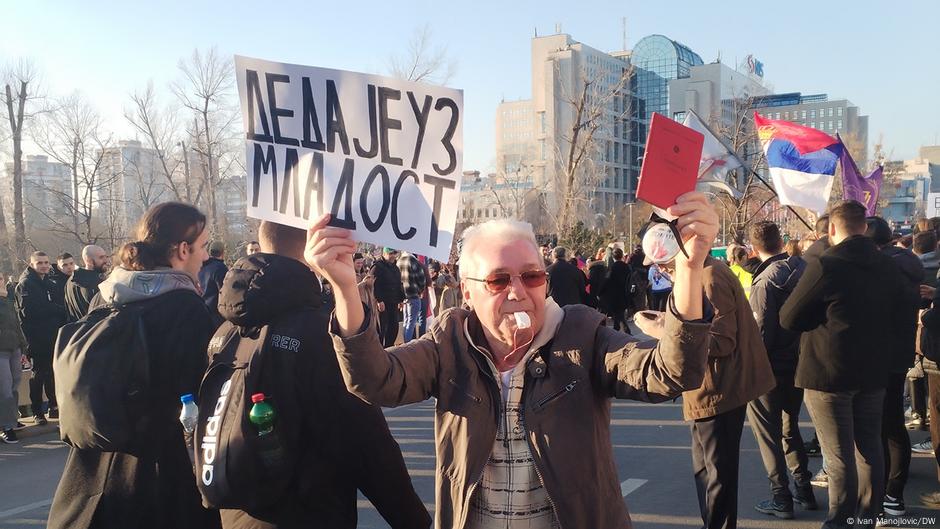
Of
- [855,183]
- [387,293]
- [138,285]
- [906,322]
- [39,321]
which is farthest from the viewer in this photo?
[387,293]

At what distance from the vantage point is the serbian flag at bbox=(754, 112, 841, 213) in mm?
7406

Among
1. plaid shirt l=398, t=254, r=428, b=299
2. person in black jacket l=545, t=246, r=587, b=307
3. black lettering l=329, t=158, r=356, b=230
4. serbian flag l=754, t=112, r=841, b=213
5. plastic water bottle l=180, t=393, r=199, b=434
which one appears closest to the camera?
black lettering l=329, t=158, r=356, b=230

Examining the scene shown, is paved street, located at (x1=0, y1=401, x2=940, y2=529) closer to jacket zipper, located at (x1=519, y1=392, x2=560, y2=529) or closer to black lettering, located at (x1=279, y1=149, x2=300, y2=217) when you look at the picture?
jacket zipper, located at (x1=519, y1=392, x2=560, y2=529)

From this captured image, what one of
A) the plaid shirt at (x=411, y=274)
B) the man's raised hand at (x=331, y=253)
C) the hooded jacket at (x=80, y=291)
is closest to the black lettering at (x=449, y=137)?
the man's raised hand at (x=331, y=253)

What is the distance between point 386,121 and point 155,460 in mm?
1536

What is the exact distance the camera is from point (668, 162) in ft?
6.44

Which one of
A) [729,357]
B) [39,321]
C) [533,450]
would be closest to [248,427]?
[533,450]

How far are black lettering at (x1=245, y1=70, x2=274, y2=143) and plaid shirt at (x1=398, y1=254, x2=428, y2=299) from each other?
10949 millimetres

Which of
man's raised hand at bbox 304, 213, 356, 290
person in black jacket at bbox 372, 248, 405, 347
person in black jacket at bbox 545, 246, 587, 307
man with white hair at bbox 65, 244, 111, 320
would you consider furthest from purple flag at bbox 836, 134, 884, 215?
man with white hair at bbox 65, 244, 111, 320

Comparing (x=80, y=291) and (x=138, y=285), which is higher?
(x=138, y=285)

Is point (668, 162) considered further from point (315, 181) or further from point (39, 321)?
point (39, 321)

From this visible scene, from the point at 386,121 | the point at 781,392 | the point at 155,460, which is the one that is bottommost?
the point at 781,392

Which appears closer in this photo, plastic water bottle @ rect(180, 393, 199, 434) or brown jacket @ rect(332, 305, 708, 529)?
brown jacket @ rect(332, 305, 708, 529)

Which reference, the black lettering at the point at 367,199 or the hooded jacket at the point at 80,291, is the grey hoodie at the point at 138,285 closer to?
the black lettering at the point at 367,199
